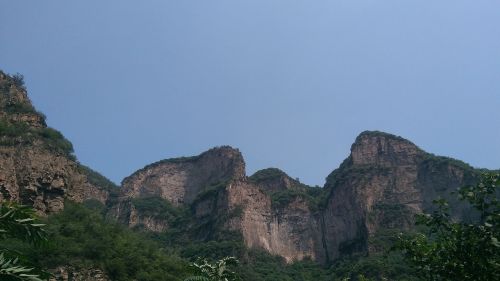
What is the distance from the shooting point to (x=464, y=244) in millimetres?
9297

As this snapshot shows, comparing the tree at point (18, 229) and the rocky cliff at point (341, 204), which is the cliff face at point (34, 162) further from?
the rocky cliff at point (341, 204)

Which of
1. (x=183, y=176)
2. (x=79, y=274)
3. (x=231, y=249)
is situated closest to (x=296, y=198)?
(x=231, y=249)

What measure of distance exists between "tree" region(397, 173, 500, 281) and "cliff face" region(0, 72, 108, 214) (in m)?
44.1

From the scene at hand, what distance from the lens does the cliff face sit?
51.2m

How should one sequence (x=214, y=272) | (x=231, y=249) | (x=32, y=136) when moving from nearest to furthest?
(x=214, y=272)
(x=32, y=136)
(x=231, y=249)

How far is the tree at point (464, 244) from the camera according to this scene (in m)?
8.93

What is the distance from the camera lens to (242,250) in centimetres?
9812

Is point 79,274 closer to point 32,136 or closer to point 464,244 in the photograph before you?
point 32,136

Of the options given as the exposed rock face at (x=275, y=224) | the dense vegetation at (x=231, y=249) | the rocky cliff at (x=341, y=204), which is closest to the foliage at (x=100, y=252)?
the dense vegetation at (x=231, y=249)

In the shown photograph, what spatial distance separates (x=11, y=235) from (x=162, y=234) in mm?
111864

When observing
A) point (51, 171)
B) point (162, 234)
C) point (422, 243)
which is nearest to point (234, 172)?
point (162, 234)

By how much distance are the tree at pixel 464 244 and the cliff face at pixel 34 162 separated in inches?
1737

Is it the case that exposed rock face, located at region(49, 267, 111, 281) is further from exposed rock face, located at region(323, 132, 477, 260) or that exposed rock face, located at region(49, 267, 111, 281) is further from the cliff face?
exposed rock face, located at region(323, 132, 477, 260)

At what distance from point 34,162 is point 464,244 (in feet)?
168
